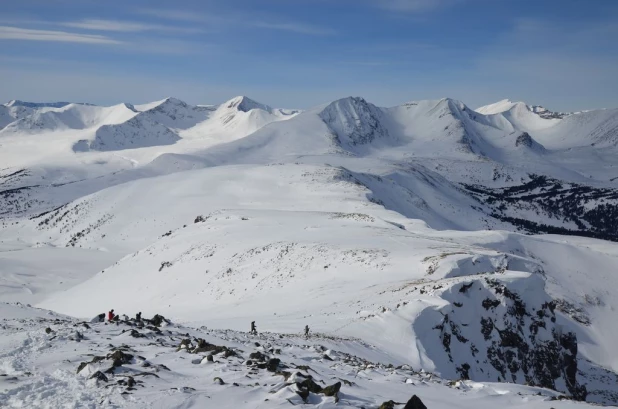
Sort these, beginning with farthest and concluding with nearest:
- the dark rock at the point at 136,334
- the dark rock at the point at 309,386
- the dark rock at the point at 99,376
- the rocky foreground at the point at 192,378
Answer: the dark rock at the point at 136,334 → the dark rock at the point at 99,376 → the dark rock at the point at 309,386 → the rocky foreground at the point at 192,378

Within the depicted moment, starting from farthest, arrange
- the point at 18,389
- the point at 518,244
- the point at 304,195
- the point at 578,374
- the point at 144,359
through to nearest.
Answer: the point at 304,195 → the point at 518,244 → the point at 578,374 → the point at 144,359 → the point at 18,389

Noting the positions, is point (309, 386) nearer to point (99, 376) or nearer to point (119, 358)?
point (99, 376)

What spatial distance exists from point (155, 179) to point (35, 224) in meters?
33.6

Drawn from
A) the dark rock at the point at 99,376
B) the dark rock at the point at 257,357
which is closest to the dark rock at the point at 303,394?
the dark rock at the point at 257,357

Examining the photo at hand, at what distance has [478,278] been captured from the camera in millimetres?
27438

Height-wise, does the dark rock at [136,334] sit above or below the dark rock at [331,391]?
below

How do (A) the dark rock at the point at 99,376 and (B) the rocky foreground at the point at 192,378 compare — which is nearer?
(B) the rocky foreground at the point at 192,378

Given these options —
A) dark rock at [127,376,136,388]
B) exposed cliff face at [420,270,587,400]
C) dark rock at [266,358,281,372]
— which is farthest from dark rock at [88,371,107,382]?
exposed cliff face at [420,270,587,400]

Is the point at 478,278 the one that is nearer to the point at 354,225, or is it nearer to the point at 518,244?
the point at 354,225

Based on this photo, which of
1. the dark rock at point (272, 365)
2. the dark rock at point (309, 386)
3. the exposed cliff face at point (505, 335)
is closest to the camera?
the dark rock at point (309, 386)

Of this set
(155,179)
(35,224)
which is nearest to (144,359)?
(155,179)

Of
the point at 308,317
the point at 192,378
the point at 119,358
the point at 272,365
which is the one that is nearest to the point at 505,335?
the point at 308,317

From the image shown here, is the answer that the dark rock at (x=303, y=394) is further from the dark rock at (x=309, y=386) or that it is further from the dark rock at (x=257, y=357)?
the dark rock at (x=257, y=357)

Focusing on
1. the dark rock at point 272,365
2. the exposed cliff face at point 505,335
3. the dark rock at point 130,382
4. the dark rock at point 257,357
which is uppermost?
the dark rock at point 130,382
